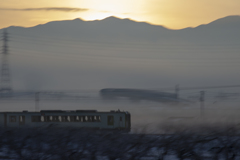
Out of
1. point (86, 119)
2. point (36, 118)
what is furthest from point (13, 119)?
point (86, 119)

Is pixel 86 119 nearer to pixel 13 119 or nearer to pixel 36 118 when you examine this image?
pixel 36 118

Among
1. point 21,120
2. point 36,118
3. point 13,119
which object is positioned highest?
point 36,118

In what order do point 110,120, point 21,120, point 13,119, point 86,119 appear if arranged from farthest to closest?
point 21,120, point 13,119, point 86,119, point 110,120

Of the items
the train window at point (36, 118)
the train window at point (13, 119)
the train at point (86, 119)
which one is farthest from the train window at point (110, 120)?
the train window at point (13, 119)

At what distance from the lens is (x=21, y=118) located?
45.4 metres

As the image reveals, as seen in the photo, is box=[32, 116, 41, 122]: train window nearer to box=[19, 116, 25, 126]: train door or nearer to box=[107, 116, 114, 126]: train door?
box=[19, 116, 25, 126]: train door

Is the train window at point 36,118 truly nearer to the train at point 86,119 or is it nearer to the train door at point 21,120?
the train at point 86,119

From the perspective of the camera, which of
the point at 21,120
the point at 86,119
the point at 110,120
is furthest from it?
the point at 21,120

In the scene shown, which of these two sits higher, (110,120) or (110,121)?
(110,120)

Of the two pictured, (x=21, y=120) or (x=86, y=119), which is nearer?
(x=86, y=119)

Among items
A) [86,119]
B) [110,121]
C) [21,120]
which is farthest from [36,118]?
[110,121]

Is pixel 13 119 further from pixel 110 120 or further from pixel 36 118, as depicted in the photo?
pixel 110 120

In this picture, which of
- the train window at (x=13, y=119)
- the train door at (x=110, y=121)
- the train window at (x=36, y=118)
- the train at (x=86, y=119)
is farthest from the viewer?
the train window at (x=13, y=119)

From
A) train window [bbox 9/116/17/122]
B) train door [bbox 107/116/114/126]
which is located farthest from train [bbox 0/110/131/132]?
train window [bbox 9/116/17/122]
